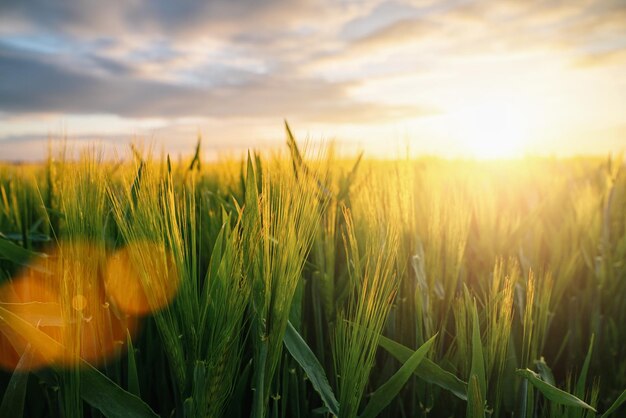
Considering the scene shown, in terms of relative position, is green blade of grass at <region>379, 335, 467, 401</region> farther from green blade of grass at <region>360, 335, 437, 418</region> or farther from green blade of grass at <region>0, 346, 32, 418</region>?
green blade of grass at <region>0, 346, 32, 418</region>

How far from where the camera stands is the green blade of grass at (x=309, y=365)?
2.46ft

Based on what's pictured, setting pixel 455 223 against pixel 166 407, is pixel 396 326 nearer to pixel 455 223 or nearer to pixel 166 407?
pixel 455 223

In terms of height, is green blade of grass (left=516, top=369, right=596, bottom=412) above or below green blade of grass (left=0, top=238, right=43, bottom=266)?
below

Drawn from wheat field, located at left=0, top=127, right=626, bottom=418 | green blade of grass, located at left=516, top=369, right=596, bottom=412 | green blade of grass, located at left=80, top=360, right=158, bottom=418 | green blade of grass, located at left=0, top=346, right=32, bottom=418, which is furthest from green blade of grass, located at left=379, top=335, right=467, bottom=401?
green blade of grass, located at left=0, top=346, right=32, bottom=418

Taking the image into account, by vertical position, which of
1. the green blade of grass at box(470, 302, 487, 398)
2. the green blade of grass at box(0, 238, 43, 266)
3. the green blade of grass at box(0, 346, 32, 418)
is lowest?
the green blade of grass at box(0, 346, 32, 418)

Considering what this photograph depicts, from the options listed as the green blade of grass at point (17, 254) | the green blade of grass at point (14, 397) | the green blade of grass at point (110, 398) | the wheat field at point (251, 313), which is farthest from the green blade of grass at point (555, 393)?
the green blade of grass at point (17, 254)

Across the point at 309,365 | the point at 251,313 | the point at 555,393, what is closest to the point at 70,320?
the point at 251,313

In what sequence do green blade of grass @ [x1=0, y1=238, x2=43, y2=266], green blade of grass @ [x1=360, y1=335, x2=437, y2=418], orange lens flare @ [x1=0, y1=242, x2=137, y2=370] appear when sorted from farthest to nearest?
green blade of grass @ [x1=0, y1=238, x2=43, y2=266]
green blade of grass @ [x1=360, y1=335, x2=437, y2=418]
orange lens flare @ [x1=0, y1=242, x2=137, y2=370]

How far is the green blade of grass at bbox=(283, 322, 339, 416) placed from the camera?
2.46 ft

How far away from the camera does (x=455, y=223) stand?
1106 millimetres

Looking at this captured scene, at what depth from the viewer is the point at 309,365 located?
2.52 ft

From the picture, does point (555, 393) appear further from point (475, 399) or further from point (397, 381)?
point (397, 381)

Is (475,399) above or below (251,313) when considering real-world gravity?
below

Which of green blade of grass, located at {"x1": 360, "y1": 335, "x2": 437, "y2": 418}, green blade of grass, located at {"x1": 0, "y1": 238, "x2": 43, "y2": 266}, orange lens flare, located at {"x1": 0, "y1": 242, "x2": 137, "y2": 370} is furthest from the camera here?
green blade of grass, located at {"x1": 0, "y1": 238, "x2": 43, "y2": 266}
